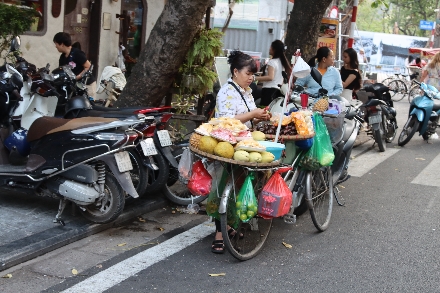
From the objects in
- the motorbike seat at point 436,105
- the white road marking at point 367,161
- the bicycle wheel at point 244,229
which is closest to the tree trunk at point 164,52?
the bicycle wheel at point 244,229

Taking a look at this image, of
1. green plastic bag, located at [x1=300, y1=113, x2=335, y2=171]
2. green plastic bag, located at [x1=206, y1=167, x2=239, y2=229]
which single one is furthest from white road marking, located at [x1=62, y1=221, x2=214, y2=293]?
green plastic bag, located at [x1=300, y1=113, x2=335, y2=171]

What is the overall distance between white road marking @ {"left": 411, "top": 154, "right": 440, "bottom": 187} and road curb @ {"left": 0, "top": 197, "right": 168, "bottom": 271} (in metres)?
4.07

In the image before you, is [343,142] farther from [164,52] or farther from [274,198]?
[164,52]

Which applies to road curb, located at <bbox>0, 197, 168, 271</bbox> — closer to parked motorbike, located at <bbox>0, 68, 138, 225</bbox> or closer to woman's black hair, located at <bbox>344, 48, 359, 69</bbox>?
parked motorbike, located at <bbox>0, 68, 138, 225</bbox>

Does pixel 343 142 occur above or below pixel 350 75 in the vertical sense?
below

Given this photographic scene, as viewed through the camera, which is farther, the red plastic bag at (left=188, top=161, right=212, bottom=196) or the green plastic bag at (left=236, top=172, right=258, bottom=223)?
the red plastic bag at (left=188, top=161, right=212, bottom=196)

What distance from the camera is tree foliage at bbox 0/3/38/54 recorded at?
26.5 ft

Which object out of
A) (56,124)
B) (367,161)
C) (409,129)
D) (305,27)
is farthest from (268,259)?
(409,129)

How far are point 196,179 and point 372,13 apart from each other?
64.4 m

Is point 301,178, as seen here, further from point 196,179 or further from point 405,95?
point 405,95

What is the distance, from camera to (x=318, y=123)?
6082 millimetres

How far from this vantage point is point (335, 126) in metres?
6.74

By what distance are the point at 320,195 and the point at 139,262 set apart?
2.10 m

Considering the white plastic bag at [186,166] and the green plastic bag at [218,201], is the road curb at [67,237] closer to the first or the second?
the white plastic bag at [186,166]
